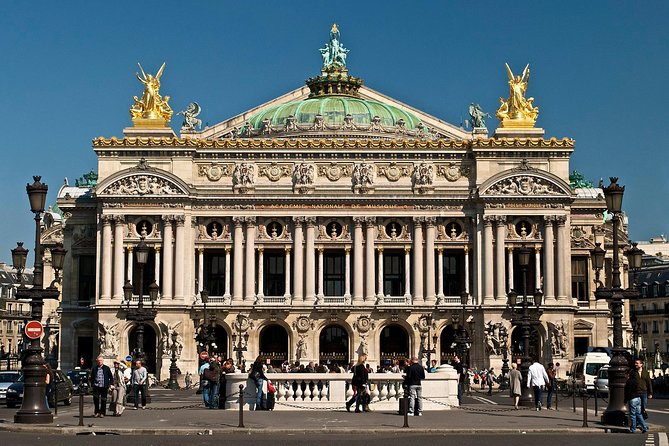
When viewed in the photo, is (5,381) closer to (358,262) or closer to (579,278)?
(358,262)

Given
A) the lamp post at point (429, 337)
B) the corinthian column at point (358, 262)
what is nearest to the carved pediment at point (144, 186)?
the corinthian column at point (358, 262)

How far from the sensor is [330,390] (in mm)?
53250

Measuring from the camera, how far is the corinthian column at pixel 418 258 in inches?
3866

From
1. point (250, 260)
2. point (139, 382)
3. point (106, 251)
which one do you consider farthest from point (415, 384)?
point (106, 251)

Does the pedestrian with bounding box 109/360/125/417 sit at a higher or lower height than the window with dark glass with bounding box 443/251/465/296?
lower

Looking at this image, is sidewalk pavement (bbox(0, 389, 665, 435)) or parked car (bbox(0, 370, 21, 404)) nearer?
sidewalk pavement (bbox(0, 389, 665, 435))

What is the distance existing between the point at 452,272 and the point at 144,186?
2534 cm

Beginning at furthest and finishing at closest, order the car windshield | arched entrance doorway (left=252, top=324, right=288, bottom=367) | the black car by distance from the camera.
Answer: arched entrance doorway (left=252, top=324, right=288, bottom=367), the car windshield, the black car

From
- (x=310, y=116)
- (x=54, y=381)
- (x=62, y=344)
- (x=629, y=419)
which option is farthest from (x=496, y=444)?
(x=310, y=116)

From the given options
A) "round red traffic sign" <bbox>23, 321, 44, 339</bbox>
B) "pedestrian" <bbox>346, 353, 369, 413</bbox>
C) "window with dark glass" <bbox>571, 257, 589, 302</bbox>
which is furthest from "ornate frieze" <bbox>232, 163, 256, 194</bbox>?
"round red traffic sign" <bbox>23, 321, 44, 339</bbox>

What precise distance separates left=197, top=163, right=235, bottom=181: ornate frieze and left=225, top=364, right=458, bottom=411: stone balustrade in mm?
46334

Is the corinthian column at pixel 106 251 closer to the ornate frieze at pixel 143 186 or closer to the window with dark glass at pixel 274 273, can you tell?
the ornate frieze at pixel 143 186

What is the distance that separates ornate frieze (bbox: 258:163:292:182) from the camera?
99312mm

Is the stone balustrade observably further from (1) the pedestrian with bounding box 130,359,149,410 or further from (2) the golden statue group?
(2) the golden statue group
